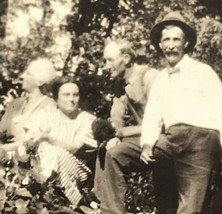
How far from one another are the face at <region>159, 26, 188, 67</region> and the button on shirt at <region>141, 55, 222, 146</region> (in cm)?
3

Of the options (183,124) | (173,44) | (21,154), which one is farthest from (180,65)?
(21,154)

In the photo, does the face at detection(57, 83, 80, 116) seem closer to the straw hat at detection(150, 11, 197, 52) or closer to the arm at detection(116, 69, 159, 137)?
the arm at detection(116, 69, 159, 137)

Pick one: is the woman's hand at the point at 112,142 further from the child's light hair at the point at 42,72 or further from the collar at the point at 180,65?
the child's light hair at the point at 42,72

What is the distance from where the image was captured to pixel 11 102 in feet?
11.4

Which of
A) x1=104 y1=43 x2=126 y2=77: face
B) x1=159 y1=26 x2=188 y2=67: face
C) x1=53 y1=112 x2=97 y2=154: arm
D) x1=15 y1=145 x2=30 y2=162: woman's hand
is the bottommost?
x1=15 y1=145 x2=30 y2=162: woman's hand

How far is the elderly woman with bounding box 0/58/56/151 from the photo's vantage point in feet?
10.7

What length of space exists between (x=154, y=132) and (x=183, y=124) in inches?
6.5

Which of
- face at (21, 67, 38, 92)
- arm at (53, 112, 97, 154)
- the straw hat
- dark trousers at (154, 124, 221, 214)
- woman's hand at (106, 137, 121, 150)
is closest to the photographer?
dark trousers at (154, 124, 221, 214)

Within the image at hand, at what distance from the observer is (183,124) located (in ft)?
8.09

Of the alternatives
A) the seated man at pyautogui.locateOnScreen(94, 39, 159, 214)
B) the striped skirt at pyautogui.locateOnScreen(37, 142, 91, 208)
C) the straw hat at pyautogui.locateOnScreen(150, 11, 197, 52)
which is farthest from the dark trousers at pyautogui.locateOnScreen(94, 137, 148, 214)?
the straw hat at pyautogui.locateOnScreen(150, 11, 197, 52)

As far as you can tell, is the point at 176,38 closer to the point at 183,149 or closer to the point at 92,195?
the point at 183,149


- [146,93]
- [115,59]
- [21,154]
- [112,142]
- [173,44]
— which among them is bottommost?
[21,154]

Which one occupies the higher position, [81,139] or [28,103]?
[28,103]

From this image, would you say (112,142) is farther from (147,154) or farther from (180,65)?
(180,65)
